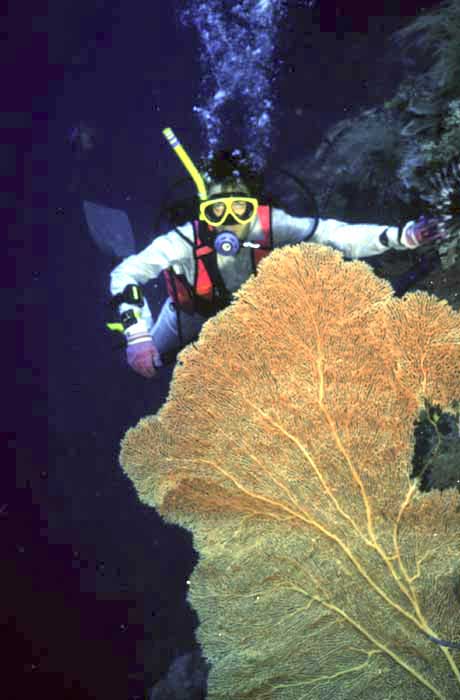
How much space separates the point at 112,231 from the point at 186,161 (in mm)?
6995

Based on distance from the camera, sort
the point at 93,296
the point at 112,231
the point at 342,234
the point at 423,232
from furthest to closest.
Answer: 1. the point at 93,296
2. the point at 112,231
3. the point at 342,234
4. the point at 423,232

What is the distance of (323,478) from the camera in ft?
9.50

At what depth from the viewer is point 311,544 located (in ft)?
9.77

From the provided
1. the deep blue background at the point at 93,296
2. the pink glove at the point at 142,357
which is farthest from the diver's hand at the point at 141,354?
the deep blue background at the point at 93,296

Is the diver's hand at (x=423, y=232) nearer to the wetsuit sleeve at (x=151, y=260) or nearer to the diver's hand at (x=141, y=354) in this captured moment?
the wetsuit sleeve at (x=151, y=260)

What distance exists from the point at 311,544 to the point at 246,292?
5.95ft

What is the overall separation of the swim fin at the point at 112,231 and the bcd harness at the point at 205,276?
5.22m

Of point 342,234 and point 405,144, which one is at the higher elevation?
point 405,144

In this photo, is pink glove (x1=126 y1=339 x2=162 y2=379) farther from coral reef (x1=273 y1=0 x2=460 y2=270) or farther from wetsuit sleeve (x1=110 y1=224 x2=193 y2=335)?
coral reef (x1=273 y1=0 x2=460 y2=270)

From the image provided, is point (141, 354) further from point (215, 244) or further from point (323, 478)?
point (323, 478)

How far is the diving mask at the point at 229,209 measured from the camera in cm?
470

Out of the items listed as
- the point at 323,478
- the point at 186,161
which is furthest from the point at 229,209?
the point at 323,478

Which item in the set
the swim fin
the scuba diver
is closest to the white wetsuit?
the scuba diver

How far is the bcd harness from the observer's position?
5062mm
